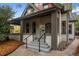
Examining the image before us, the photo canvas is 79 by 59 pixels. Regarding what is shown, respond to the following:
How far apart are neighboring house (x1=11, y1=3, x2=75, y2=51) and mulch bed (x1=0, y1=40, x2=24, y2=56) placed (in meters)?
0.15

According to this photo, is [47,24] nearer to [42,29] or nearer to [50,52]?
[42,29]

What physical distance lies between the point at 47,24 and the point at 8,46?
33.1 inches

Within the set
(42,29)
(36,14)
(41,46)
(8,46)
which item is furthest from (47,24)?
(8,46)

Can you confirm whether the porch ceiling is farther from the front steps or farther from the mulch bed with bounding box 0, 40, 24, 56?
the front steps

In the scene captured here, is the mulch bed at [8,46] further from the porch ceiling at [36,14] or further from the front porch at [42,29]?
the porch ceiling at [36,14]

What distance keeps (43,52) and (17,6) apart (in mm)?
991

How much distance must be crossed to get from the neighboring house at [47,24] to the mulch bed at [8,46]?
0.48ft

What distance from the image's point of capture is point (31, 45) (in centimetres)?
285

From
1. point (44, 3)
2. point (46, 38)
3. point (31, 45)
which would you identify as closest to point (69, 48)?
point (46, 38)

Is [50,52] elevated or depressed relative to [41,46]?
depressed

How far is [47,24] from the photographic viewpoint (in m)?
2.83

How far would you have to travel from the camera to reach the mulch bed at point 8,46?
2.80 meters

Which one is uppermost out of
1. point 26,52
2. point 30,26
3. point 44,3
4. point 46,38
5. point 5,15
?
point 44,3

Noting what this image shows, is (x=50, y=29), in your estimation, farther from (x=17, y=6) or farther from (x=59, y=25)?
(x=17, y=6)
